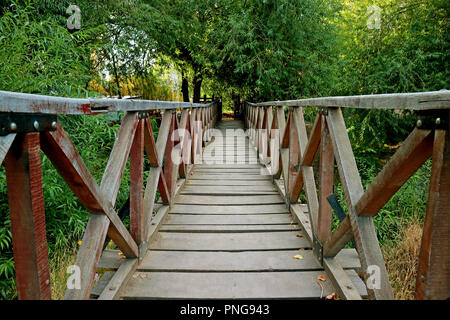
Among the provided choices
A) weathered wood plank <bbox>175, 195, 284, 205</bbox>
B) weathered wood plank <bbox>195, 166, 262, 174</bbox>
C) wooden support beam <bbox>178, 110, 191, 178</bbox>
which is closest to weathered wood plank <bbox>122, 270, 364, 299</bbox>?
weathered wood plank <bbox>175, 195, 284, 205</bbox>

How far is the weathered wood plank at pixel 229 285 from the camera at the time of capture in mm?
1679

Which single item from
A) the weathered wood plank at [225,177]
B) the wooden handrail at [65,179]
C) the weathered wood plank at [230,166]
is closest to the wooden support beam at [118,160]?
the wooden handrail at [65,179]

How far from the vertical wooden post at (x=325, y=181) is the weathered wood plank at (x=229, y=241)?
280 millimetres

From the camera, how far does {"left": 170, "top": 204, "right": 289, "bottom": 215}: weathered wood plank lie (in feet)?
9.77

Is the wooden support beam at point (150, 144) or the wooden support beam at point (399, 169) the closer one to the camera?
the wooden support beam at point (399, 169)

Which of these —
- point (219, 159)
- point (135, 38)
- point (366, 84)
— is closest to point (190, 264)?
point (219, 159)

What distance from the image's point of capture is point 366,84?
7.80m

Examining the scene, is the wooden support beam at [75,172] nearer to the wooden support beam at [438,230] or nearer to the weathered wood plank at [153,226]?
the weathered wood plank at [153,226]

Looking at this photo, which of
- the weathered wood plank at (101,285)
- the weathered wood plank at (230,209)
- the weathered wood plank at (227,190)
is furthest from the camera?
the weathered wood plank at (227,190)

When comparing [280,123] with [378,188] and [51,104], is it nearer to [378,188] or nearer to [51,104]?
[378,188]

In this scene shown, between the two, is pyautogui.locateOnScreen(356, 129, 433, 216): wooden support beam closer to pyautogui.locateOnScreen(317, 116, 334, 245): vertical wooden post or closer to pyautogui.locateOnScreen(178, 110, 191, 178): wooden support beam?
pyautogui.locateOnScreen(317, 116, 334, 245): vertical wooden post

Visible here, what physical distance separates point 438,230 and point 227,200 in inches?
102

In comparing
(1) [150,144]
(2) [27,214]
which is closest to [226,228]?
(1) [150,144]
